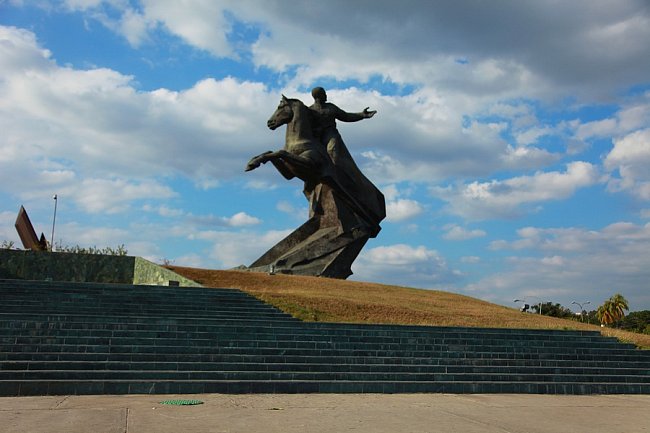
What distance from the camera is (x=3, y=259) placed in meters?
25.0

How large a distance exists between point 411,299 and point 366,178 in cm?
788

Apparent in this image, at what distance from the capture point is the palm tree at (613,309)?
6194 cm

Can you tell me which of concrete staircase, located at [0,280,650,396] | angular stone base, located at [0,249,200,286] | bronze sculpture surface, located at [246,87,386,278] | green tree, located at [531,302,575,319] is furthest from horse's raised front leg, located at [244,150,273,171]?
green tree, located at [531,302,575,319]

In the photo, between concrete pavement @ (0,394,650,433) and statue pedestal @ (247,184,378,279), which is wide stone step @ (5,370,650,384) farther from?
statue pedestal @ (247,184,378,279)

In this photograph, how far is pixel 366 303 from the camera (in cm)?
1945

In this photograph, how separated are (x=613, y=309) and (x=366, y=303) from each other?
165 ft

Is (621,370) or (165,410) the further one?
(621,370)

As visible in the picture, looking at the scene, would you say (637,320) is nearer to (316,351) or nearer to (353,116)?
(353,116)

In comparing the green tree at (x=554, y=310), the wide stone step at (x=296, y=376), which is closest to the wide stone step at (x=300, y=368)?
the wide stone step at (x=296, y=376)

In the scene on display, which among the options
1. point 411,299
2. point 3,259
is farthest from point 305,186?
point 3,259

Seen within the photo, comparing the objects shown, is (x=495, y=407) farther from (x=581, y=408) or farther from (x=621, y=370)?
(x=621, y=370)

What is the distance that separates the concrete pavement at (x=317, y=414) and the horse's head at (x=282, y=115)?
19.0 meters

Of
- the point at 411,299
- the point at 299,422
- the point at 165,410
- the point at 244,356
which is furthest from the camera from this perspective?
the point at 411,299

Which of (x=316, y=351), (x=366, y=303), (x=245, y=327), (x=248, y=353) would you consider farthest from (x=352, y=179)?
(x=248, y=353)
